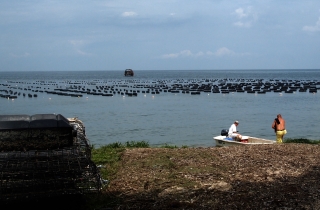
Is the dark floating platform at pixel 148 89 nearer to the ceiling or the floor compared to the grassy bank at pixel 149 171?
nearer to the floor

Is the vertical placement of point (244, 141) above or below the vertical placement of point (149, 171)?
below

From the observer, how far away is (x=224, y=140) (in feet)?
60.5

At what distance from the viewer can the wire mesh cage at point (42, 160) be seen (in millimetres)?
6785

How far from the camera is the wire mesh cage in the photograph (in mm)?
6785

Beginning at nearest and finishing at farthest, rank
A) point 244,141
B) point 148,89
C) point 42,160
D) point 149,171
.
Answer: point 42,160
point 149,171
point 244,141
point 148,89

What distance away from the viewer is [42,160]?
716 centimetres

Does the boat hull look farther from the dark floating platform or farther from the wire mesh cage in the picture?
the dark floating platform

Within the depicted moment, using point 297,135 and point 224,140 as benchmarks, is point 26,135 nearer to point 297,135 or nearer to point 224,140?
point 224,140

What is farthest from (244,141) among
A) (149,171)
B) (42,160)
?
(42,160)

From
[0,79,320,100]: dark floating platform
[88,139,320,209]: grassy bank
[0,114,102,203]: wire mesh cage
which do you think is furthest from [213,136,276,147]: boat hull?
[0,79,320,100]: dark floating platform

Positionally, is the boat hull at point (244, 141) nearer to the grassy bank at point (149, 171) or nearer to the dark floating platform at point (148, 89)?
the grassy bank at point (149, 171)

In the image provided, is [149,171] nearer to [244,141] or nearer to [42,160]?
[42,160]

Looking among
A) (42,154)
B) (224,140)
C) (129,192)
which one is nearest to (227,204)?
(129,192)

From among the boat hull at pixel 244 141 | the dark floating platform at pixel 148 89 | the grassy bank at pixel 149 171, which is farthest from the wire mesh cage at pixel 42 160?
the dark floating platform at pixel 148 89
